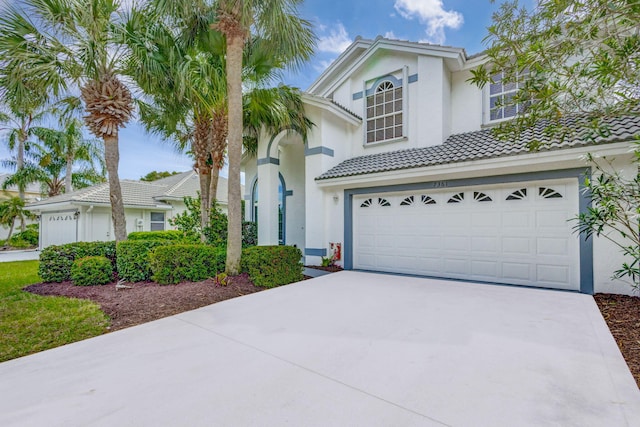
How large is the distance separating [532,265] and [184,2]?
10907 millimetres

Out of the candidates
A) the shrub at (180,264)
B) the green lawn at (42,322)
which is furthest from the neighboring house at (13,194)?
the shrub at (180,264)

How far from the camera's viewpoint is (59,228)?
750 inches

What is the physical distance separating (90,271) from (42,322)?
121 inches

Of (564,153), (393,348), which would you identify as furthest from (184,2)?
(564,153)

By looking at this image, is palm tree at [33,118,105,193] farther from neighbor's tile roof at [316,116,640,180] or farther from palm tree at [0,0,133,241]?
neighbor's tile roof at [316,116,640,180]

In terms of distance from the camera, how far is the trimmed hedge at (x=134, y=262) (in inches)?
325

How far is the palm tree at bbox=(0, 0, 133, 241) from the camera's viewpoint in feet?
24.7

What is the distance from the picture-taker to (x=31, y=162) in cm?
2252

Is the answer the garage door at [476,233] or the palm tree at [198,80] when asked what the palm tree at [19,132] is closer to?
the palm tree at [198,80]

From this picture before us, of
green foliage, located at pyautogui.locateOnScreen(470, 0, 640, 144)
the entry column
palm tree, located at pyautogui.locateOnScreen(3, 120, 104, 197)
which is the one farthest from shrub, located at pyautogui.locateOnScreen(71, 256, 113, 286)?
palm tree, located at pyautogui.locateOnScreen(3, 120, 104, 197)

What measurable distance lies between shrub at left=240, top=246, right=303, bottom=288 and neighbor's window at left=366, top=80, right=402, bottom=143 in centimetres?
602

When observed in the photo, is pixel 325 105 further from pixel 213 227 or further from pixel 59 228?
pixel 59 228

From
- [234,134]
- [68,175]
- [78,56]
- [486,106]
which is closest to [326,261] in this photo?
[234,134]

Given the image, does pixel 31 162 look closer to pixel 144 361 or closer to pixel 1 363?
pixel 1 363
